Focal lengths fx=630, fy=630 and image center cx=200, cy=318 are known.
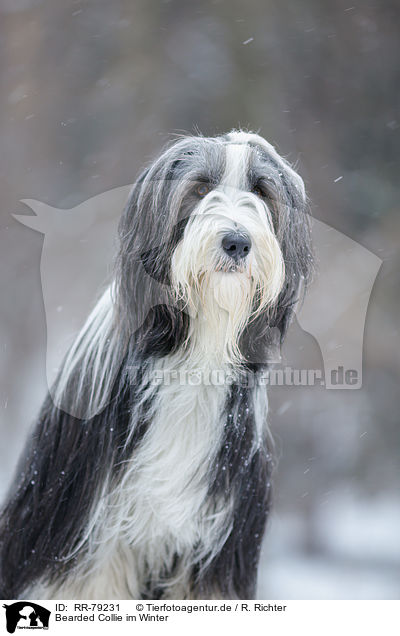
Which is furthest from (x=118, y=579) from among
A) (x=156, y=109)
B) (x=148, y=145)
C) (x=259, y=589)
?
(x=156, y=109)

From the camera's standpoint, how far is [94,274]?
1.55 metres

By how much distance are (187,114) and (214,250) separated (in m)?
0.57

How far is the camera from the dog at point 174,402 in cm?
122

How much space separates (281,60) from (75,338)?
2.90ft

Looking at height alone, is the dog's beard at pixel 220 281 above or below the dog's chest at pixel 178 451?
above

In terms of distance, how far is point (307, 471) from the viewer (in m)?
1.72

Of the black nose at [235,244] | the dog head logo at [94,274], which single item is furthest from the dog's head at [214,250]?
the dog head logo at [94,274]

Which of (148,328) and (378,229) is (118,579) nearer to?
(148,328)
